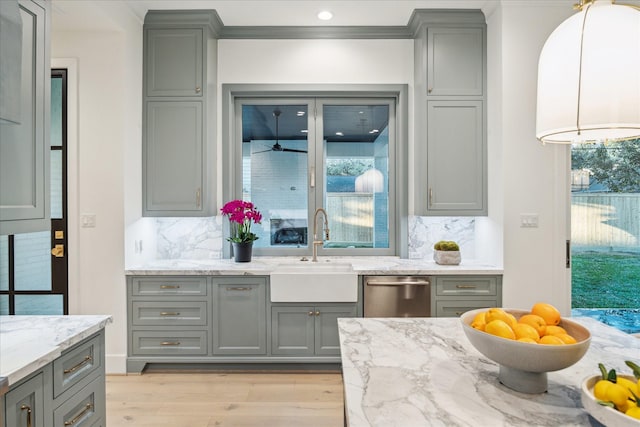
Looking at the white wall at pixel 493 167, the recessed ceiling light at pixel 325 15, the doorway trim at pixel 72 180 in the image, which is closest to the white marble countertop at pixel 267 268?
the white wall at pixel 493 167

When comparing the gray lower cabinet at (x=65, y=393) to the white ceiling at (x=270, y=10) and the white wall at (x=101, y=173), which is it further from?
the white ceiling at (x=270, y=10)

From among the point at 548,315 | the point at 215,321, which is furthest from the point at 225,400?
the point at 548,315

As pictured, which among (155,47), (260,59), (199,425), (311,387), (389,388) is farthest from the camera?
(260,59)

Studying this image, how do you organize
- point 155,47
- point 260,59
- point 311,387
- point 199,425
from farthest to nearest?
point 260,59, point 155,47, point 311,387, point 199,425

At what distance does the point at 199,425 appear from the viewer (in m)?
2.44

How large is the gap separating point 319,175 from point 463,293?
1.64 m

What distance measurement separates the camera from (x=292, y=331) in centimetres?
312

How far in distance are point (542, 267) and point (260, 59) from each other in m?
2.98

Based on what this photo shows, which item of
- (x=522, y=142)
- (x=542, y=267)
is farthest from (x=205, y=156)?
(x=542, y=267)

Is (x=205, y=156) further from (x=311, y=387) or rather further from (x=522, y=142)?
(x=522, y=142)

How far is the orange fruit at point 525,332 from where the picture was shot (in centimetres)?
100

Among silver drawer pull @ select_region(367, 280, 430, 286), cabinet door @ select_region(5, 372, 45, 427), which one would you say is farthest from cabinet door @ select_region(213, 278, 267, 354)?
cabinet door @ select_region(5, 372, 45, 427)

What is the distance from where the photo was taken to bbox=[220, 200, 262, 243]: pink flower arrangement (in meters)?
3.36

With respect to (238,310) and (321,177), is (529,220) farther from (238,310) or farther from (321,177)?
(238,310)
